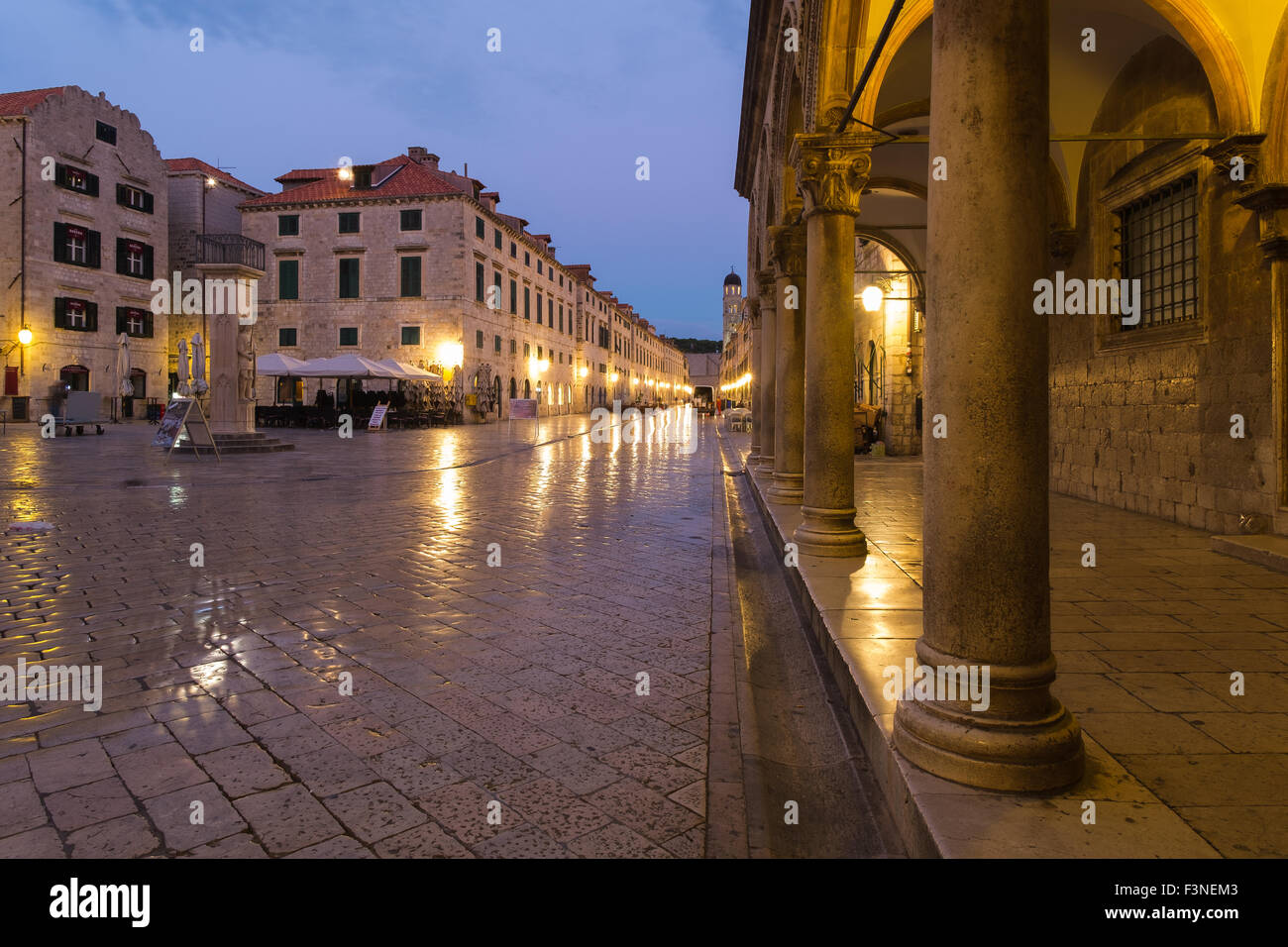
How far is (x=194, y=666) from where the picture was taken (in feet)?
12.1

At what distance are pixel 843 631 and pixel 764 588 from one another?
1953mm

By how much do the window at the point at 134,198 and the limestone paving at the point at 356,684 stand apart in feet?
102

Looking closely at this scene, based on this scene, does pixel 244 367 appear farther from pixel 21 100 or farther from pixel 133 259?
pixel 21 100

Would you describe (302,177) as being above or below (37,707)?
above

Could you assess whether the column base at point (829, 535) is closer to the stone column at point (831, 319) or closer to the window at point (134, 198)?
the stone column at point (831, 319)

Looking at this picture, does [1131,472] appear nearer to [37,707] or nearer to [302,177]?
[37,707]

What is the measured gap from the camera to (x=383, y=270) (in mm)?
34625

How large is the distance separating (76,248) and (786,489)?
33109 millimetres

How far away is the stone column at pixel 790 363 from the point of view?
29.7 feet

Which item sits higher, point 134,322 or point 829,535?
point 134,322

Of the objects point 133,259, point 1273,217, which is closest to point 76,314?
point 133,259

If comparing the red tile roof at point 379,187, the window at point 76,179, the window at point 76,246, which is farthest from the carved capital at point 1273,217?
the window at point 76,179

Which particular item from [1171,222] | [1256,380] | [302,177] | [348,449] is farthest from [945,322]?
[302,177]

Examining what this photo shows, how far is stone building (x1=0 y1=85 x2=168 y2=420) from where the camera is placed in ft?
93.1
